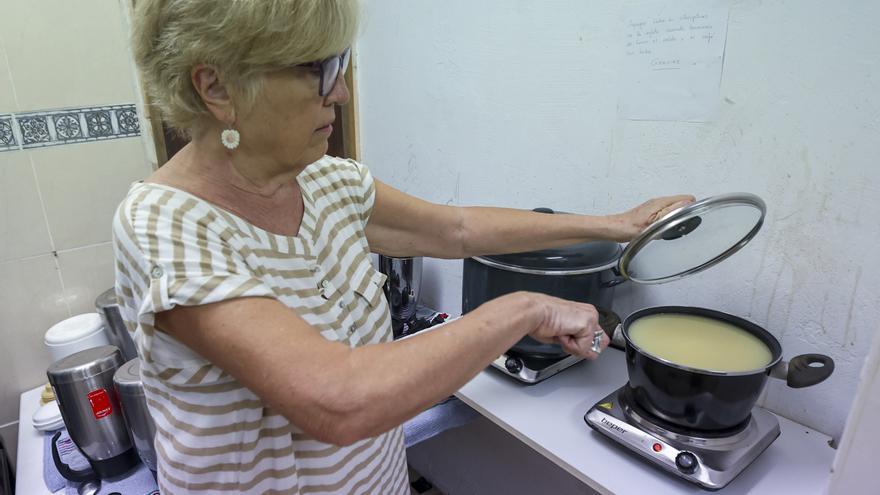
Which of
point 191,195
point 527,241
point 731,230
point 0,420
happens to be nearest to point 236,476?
point 191,195

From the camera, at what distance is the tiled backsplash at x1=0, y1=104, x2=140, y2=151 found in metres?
1.39

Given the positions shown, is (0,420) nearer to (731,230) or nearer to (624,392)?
(624,392)

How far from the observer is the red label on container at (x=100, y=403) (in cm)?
121

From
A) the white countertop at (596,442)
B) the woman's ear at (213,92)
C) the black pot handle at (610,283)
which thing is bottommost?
the white countertop at (596,442)

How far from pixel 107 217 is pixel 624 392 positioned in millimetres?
1555

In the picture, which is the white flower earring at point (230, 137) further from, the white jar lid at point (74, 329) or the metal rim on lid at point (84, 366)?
the white jar lid at point (74, 329)

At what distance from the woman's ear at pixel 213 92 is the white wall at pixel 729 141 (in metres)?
0.24

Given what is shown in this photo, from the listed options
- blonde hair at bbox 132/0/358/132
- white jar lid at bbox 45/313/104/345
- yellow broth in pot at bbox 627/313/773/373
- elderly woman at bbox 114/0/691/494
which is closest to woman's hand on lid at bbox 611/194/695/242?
yellow broth in pot at bbox 627/313/773/373

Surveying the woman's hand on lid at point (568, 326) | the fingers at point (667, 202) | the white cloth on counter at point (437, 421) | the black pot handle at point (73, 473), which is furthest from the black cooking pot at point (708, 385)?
Result: the black pot handle at point (73, 473)

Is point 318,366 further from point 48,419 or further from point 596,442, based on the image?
point 48,419

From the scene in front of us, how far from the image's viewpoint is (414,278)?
4.84 feet

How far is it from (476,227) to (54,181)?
1.28m

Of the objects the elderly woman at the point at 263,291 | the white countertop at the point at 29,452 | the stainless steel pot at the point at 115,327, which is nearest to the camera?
the elderly woman at the point at 263,291

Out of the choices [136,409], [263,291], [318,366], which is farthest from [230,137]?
[136,409]
